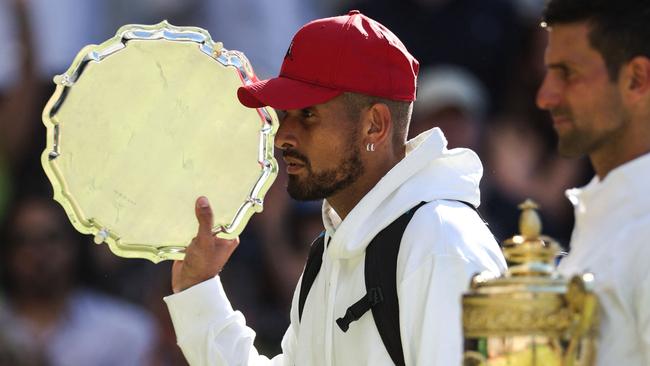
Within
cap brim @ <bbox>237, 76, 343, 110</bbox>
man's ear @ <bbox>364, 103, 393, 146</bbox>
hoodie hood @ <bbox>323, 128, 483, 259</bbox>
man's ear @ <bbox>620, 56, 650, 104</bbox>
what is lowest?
hoodie hood @ <bbox>323, 128, 483, 259</bbox>

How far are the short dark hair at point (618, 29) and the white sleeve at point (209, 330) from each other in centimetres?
203

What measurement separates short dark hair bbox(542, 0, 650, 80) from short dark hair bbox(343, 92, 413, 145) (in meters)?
1.56

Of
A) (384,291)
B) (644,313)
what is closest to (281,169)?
(384,291)

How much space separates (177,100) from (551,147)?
3973mm

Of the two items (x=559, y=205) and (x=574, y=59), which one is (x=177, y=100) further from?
(x=559, y=205)

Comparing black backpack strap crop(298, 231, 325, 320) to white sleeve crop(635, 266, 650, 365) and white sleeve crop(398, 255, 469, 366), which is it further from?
white sleeve crop(635, 266, 650, 365)

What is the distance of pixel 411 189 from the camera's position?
432cm

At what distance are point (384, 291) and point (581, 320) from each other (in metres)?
→ 1.40

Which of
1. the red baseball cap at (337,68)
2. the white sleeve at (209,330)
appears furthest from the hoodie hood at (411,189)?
the white sleeve at (209,330)

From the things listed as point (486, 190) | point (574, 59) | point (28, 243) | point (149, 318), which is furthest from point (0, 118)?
point (574, 59)

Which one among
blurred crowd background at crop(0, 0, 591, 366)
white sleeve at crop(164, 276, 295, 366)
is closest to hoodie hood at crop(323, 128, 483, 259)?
white sleeve at crop(164, 276, 295, 366)

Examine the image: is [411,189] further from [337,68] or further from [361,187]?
[337,68]

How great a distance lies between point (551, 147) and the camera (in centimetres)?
852

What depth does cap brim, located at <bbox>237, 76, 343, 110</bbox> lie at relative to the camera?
439 centimetres
